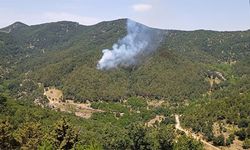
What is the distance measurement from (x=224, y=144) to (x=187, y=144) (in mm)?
23278

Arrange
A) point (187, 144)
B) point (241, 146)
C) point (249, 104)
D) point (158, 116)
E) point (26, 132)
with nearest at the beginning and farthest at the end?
point (26, 132), point (187, 144), point (241, 146), point (249, 104), point (158, 116)

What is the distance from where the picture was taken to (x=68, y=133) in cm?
7538

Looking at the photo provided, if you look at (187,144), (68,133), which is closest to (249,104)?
(187,144)

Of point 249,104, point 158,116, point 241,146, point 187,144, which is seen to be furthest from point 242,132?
point 158,116

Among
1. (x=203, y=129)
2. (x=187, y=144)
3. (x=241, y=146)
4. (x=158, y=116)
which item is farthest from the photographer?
(x=158, y=116)

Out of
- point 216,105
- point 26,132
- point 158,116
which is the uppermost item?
point 26,132

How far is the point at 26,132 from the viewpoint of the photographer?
81.4 meters

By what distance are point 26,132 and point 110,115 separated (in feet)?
376

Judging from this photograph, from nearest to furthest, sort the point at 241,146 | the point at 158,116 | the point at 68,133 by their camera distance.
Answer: the point at 68,133
the point at 241,146
the point at 158,116

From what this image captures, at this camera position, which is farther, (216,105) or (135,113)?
(135,113)

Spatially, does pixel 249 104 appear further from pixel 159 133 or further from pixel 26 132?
pixel 26 132

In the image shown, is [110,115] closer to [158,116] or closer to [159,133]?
[158,116]

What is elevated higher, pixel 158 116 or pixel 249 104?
pixel 249 104

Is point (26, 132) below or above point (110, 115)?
above
